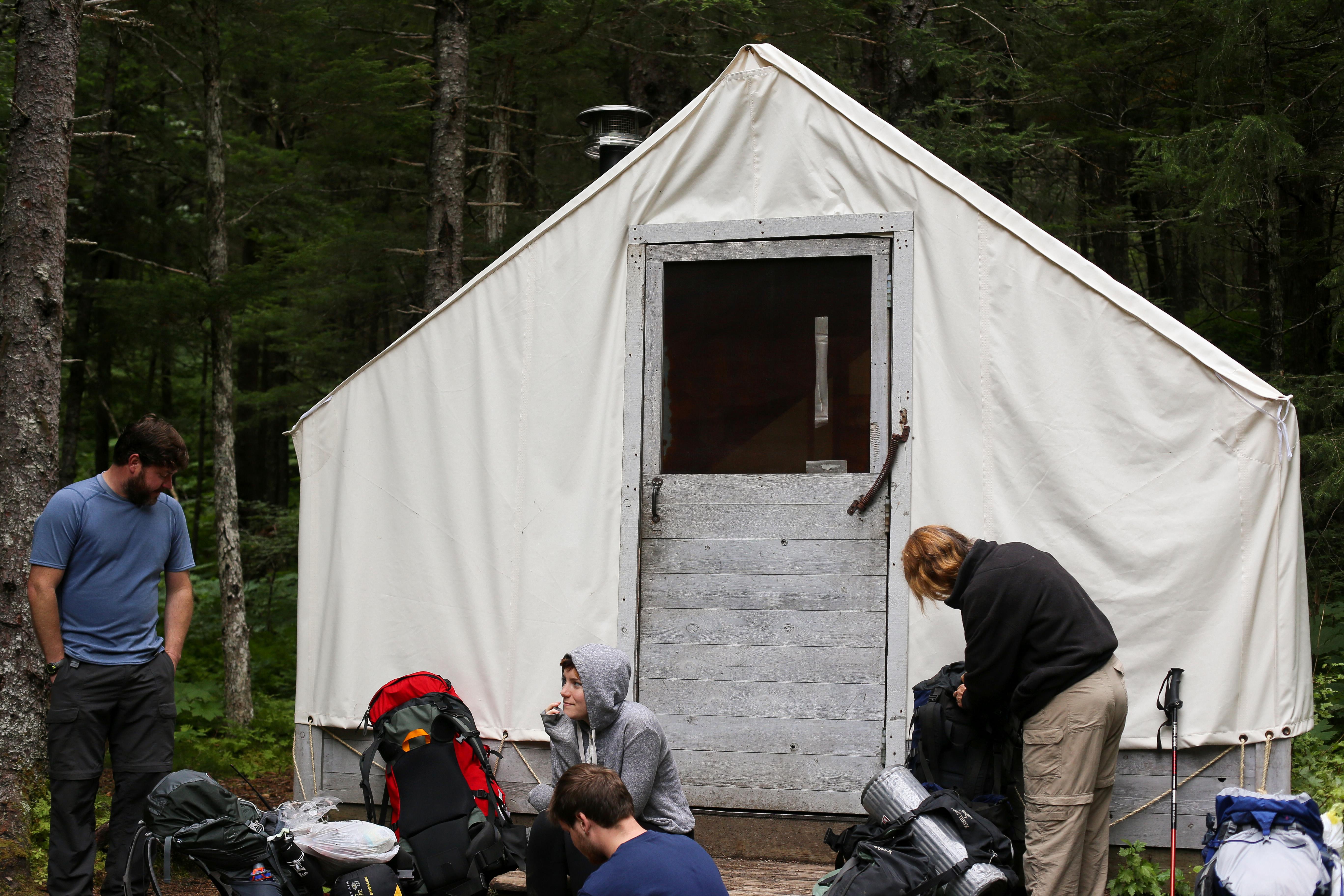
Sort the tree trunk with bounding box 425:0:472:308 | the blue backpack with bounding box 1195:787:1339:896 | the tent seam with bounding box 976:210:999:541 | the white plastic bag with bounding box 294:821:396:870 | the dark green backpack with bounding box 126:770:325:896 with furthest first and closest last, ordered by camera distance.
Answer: the tree trunk with bounding box 425:0:472:308 < the tent seam with bounding box 976:210:999:541 < the white plastic bag with bounding box 294:821:396:870 < the dark green backpack with bounding box 126:770:325:896 < the blue backpack with bounding box 1195:787:1339:896

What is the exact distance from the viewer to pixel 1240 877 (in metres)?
3.12

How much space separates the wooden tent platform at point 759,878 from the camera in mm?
3934

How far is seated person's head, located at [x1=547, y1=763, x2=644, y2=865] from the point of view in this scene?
9.35 ft

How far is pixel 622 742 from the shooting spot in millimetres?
3523

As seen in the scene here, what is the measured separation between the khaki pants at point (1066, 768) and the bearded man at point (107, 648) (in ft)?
9.95

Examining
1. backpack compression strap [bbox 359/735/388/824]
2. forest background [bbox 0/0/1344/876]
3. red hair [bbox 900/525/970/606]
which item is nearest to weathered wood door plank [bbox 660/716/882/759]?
red hair [bbox 900/525/970/606]

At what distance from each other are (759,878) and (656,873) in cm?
161

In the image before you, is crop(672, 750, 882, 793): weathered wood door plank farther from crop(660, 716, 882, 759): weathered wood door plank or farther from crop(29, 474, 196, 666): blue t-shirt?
crop(29, 474, 196, 666): blue t-shirt

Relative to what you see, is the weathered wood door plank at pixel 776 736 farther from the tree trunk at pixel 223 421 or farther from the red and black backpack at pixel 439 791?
the tree trunk at pixel 223 421

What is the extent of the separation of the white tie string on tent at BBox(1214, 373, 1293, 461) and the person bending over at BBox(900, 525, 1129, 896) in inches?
36.9

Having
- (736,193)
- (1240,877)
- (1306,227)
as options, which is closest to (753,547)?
(736,193)

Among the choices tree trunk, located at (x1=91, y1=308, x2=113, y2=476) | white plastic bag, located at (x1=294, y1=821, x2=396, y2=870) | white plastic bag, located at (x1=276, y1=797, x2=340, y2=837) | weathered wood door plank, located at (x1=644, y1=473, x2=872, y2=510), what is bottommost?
white plastic bag, located at (x1=294, y1=821, x2=396, y2=870)

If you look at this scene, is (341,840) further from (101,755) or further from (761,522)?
(761,522)

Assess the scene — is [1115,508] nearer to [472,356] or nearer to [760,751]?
[760,751]
